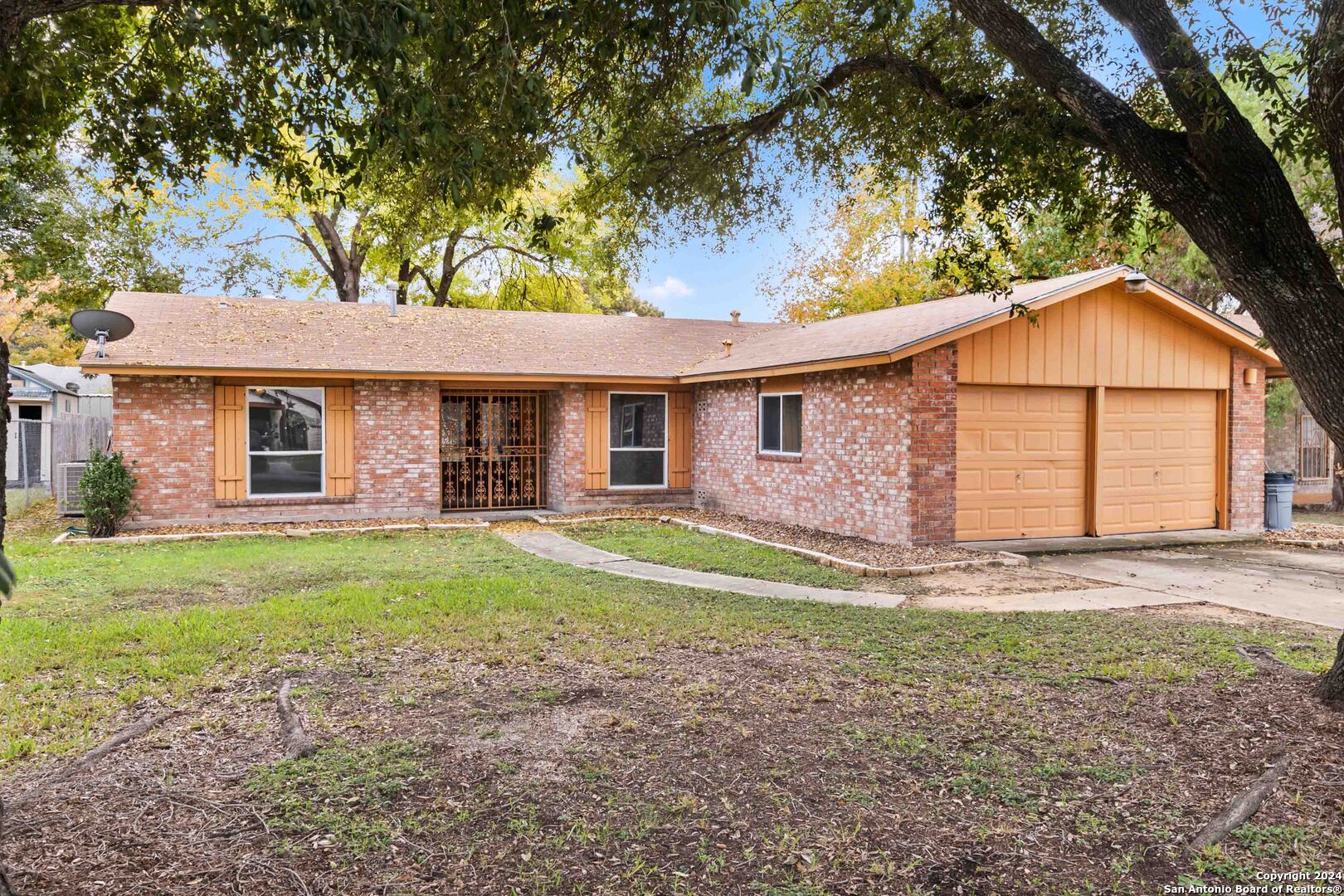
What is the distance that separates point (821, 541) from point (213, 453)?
9.73 meters

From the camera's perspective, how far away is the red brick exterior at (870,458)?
11148mm

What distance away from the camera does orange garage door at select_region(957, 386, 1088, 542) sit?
1170 cm

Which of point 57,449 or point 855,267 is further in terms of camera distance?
point 855,267

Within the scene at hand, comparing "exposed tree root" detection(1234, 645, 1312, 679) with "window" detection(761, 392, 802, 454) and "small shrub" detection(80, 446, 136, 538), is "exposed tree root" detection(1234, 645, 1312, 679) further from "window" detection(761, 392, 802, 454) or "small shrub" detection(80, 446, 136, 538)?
"small shrub" detection(80, 446, 136, 538)

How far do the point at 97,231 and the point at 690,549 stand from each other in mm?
19645

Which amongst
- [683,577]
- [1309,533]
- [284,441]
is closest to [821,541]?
[683,577]

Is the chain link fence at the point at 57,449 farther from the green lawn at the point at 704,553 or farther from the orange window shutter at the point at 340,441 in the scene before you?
the green lawn at the point at 704,553

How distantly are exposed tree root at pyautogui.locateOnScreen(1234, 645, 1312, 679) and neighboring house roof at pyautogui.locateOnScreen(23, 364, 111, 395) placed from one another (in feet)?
87.8

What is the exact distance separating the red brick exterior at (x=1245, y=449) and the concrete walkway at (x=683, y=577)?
26.8 ft

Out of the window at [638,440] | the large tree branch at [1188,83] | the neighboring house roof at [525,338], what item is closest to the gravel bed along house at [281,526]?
the neighboring house roof at [525,338]

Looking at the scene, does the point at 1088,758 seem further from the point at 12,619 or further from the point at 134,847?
the point at 12,619

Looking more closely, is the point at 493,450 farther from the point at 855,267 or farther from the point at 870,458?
the point at 855,267

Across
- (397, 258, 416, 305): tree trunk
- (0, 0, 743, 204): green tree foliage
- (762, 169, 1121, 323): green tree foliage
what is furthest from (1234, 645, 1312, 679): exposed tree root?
(397, 258, 416, 305): tree trunk

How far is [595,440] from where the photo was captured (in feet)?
53.6
